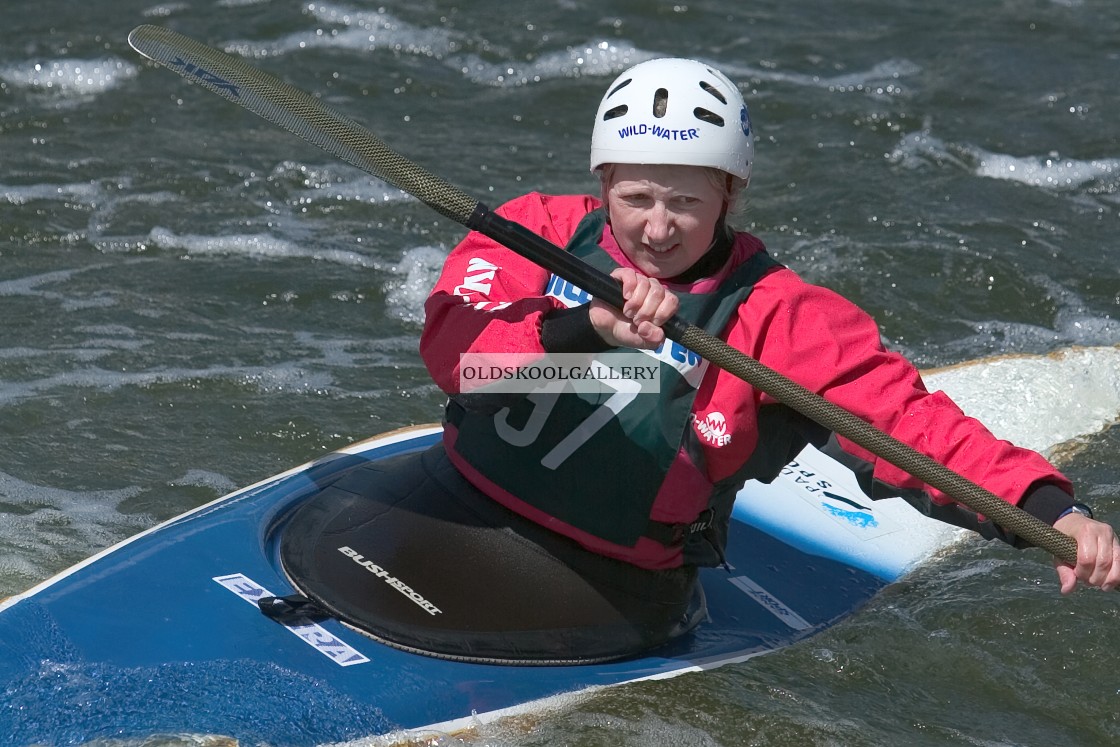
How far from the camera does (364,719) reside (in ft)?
8.23

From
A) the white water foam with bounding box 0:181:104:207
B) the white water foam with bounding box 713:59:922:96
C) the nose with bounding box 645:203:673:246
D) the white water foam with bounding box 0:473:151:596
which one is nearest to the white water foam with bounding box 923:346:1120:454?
the nose with bounding box 645:203:673:246

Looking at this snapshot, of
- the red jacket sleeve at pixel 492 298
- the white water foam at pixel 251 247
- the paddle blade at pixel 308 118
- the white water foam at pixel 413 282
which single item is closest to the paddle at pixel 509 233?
the paddle blade at pixel 308 118

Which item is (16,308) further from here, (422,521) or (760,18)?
(760,18)

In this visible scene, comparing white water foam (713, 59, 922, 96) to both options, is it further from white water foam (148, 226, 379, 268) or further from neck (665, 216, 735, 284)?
neck (665, 216, 735, 284)

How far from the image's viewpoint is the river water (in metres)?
3.26

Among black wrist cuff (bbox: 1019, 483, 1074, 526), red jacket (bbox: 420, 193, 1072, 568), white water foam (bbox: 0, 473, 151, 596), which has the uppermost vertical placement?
red jacket (bbox: 420, 193, 1072, 568)

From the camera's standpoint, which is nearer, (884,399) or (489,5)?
(884,399)

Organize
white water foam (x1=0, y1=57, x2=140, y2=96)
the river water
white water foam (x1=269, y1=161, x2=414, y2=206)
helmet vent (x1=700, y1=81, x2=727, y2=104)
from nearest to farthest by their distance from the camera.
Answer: helmet vent (x1=700, y1=81, x2=727, y2=104) → the river water → white water foam (x1=269, y1=161, x2=414, y2=206) → white water foam (x1=0, y1=57, x2=140, y2=96)

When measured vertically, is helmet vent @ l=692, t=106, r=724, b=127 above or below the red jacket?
above

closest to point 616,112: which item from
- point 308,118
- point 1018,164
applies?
point 308,118

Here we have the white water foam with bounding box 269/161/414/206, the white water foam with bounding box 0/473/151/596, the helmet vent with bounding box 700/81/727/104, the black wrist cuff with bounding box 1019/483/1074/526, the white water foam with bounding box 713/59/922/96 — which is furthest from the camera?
the white water foam with bounding box 713/59/922/96

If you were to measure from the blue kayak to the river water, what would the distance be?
8 centimetres

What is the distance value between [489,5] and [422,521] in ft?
21.1

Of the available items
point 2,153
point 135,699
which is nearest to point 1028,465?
point 135,699
